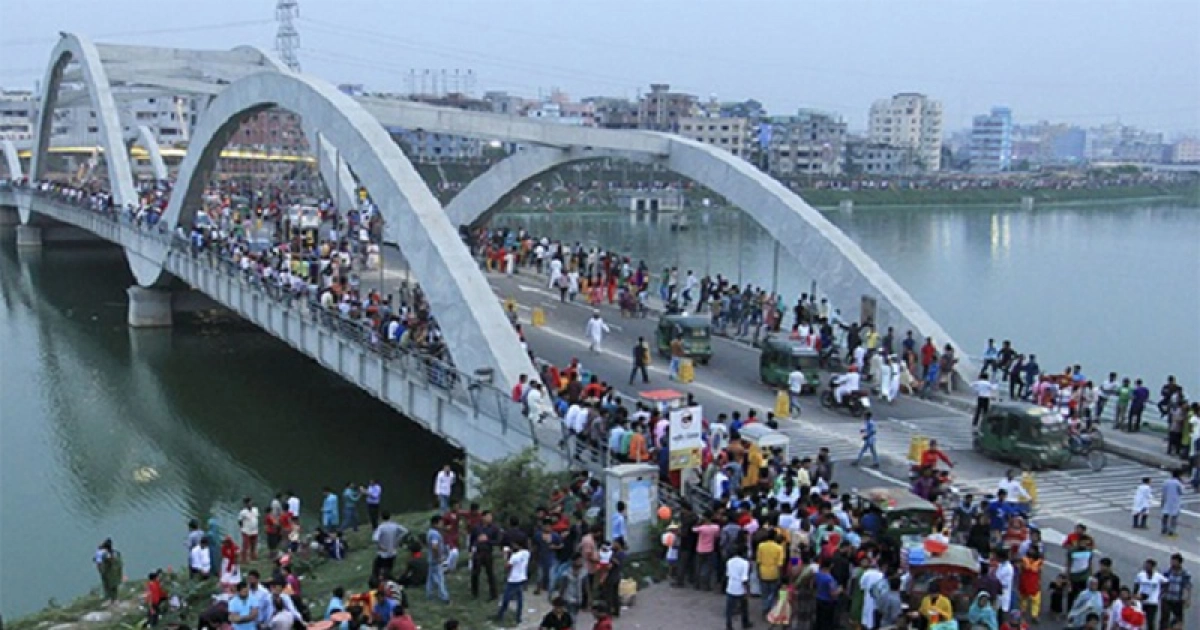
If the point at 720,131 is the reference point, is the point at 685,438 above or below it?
below

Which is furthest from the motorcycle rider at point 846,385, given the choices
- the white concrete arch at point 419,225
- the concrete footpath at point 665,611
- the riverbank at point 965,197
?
the riverbank at point 965,197

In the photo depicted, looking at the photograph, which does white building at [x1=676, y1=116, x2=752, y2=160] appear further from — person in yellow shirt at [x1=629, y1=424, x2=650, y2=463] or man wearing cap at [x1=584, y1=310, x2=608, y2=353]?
person in yellow shirt at [x1=629, y1=424, x2=650, y2=463]

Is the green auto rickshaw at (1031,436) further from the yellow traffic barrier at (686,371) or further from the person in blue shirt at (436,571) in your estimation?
the person in blue shirt at (436,571)

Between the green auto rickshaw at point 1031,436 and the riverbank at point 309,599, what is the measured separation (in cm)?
1030

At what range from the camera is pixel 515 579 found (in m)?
14.4

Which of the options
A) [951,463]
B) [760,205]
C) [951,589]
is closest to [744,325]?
[760,205]

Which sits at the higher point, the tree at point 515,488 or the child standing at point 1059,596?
the tree at point 515,488

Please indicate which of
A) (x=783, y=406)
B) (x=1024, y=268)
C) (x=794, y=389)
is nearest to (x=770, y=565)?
(x=783, y=406)

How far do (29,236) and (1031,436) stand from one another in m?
73.0

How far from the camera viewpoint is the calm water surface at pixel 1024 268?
47.0 meters

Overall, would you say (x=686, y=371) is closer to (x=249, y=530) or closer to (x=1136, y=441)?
(x=1136, y=441)

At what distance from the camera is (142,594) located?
1870cm

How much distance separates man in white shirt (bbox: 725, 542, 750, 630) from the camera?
13.8 meters

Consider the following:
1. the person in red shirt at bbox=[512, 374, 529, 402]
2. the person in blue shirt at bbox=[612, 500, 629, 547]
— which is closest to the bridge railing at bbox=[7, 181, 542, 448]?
the person in red shirt at bbox=[512, 374, 529, 402]
